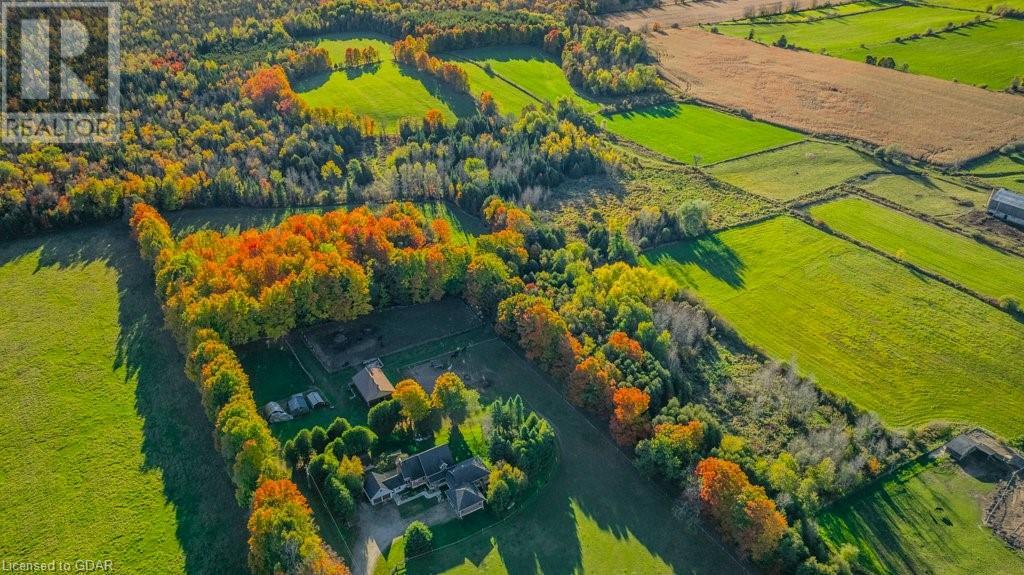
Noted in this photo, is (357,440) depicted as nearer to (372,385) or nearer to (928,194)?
(372,385)

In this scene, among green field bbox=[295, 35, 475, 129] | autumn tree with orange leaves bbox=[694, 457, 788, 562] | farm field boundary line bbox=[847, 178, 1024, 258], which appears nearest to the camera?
autumn tree with orange leaves bbox=[694, 457, 788, 562]

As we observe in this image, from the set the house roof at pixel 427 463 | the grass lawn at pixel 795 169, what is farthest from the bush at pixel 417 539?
the grass lawn at pixel 795 169

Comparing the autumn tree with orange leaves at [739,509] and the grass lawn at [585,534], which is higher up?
the autumn tree with orange leaves at [739,509]

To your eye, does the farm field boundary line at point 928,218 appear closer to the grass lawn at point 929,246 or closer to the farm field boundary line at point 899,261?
the grass lawn at point 929,246

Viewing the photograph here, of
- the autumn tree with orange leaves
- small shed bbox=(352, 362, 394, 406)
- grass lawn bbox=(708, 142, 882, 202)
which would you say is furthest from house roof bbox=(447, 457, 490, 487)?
grass lawn bbox=(708, 142, 882, 202)

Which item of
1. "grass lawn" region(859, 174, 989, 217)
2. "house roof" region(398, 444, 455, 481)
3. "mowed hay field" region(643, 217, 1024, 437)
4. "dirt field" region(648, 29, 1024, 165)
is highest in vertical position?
"dirt field" region(648, 29, 1024, 165)

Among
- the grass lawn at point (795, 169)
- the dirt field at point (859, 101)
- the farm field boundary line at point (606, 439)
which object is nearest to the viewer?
the farm field boundary line at point (606, 439)

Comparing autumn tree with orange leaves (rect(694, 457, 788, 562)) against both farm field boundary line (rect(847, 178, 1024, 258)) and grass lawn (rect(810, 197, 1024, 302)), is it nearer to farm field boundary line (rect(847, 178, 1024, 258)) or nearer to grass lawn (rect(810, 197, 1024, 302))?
grass lawn (rect(810, 197, 1024, 302))
